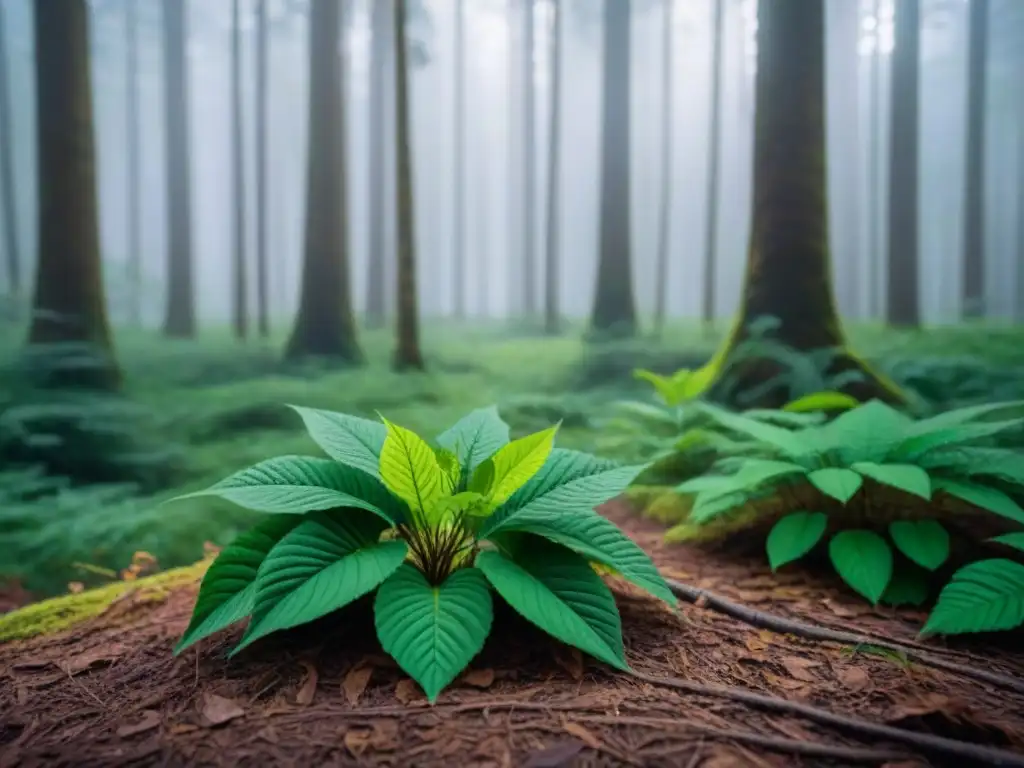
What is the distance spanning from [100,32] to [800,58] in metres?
5.22

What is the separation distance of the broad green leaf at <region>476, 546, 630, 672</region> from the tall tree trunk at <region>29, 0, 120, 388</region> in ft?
12.6

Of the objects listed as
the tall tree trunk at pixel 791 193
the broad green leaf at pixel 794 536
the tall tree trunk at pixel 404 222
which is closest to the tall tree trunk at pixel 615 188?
the tall tree trunk at pixel 791 193

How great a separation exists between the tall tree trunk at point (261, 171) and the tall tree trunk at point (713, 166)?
3924 mm

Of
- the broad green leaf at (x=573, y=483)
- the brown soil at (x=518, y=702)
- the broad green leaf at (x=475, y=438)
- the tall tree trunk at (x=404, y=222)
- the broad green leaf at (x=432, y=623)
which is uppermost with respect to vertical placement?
the tall tree trunk at (x=404, y=222)

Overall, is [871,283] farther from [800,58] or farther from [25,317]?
[25,317]

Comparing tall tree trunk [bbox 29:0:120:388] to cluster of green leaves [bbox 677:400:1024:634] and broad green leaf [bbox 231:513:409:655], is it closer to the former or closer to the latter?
broad green leaf [bbox 231:513:409:655]

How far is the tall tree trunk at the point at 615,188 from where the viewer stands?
17.6 ft

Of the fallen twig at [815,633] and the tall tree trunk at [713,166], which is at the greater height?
the tall tree trunk at [713,166]

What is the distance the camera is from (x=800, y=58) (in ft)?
13.2

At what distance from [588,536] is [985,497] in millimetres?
1401

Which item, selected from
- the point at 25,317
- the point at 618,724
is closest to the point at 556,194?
the point at 25,317

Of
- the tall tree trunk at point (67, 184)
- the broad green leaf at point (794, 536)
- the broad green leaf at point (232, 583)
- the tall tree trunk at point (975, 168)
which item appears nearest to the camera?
the broad green leaf at point (232, 583)

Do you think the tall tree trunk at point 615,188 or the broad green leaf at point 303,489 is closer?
the broad green leaf at point 303,489

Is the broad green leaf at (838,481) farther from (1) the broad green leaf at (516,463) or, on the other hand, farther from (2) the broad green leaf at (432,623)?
(2) the broad green leaf at (432,623)
